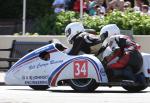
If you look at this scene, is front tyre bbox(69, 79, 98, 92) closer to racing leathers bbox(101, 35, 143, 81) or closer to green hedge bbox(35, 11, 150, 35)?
racing leathers bbox(101, 35, 143, 81)

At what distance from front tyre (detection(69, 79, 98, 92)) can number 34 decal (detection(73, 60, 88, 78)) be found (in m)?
0.19

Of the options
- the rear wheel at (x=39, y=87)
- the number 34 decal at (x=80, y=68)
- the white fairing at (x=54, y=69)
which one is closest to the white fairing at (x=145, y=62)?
the white fairing at (x=54, y=69)

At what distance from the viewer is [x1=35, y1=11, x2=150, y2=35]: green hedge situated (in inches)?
982

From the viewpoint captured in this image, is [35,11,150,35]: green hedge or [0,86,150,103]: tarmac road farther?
[35,11,150,35]: green hedge

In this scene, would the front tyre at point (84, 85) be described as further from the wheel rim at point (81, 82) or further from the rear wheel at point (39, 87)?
the rear wheel at point (39, 87)

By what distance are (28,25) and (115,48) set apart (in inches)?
433

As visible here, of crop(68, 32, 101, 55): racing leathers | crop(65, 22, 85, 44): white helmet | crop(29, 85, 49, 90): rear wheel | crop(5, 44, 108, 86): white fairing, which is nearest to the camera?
crop(5, 44, 108, 86): white fairing

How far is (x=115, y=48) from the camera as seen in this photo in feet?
59.0

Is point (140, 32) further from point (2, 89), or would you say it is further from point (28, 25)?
point (2, 89)

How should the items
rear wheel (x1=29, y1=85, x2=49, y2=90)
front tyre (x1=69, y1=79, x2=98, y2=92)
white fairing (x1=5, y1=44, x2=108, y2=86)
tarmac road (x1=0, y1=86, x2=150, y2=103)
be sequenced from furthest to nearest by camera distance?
rear wheel (x1=29, y1=85, x2=49, y2=90) → front tyre (x1=69, y1=79, x2=98, y2=92) → white fairing (x1=5, y1=44, x2=108, y2=86) → tarmac road (x1=0, y1=86, x2=150, y2=103)

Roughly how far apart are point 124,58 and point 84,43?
3.40ft

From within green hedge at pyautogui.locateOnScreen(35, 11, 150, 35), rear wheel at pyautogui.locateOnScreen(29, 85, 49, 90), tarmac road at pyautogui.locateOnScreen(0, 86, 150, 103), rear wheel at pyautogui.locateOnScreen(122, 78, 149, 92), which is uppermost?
green hedge at pyautogui.locateOnScreen(35, 11, 150, 35)

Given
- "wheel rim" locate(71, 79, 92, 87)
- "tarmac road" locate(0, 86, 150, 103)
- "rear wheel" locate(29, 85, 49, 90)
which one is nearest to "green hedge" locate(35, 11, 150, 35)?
"tarmac road" locate(0, 86, 150, 103)

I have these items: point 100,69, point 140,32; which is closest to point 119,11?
point 140,32
